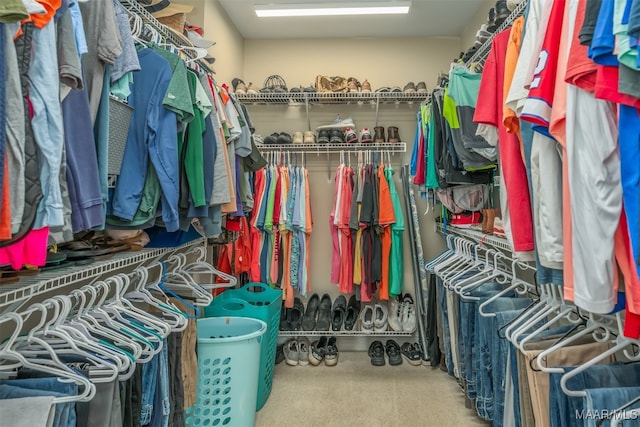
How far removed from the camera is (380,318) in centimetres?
323

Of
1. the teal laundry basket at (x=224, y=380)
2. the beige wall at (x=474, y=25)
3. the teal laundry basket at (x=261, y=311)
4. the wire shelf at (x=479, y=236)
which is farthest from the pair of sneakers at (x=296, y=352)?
the beige wall at (x=474, y=25)

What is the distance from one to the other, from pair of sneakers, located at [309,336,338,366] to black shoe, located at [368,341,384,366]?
0.28 meters

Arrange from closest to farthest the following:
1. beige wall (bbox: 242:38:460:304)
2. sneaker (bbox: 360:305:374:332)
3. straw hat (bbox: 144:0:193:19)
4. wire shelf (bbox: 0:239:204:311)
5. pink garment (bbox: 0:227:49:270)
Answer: pink garment (bbox: 0:227:49:270)
wire shelf (bbox: 0:239:204:311)
straw hat (bbox: 144:0:193:19)
sneaker (bbox: 360:305:374:332)
beige wall (bbox: 242:38:460:304)

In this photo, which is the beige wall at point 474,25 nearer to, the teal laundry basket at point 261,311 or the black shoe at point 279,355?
the teal laundry basket at point 261,311

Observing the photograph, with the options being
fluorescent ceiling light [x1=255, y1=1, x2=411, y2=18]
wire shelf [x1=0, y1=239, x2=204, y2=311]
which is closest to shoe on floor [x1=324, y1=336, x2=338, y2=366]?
wire shelf [x1=0, y1=239, x2=204, y2=311]

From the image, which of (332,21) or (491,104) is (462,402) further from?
(332,21)

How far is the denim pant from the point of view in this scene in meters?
0.89

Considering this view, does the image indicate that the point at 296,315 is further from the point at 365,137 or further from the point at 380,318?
the point at 365,137

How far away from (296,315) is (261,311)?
105cm

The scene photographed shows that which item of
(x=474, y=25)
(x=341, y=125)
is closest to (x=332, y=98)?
(x=341, y=125)

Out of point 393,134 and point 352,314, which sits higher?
point 393,134

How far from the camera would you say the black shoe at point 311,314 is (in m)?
3.15

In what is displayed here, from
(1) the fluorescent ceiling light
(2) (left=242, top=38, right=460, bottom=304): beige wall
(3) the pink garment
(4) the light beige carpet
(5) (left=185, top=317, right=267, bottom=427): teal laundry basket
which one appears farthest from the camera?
(2) (left=242, top=38, right=460, bottom=304): beige wall

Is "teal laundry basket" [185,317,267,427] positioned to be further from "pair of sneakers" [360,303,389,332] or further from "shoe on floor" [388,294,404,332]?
"shoe on floor" [388,294,404,332]
